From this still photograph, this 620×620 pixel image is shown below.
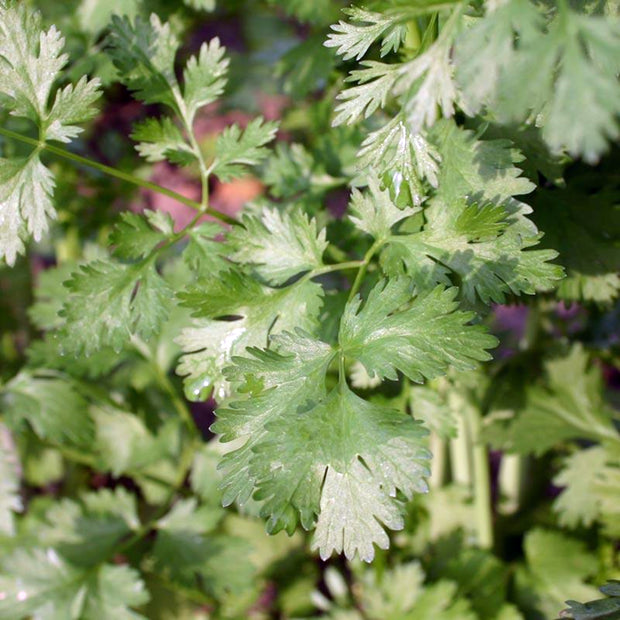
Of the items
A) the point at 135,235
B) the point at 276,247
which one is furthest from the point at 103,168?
the point at 276,247

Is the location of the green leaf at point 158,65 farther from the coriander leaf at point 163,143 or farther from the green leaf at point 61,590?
the green leaf at point 61,590

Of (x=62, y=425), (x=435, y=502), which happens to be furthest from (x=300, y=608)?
(x=62, y=425)

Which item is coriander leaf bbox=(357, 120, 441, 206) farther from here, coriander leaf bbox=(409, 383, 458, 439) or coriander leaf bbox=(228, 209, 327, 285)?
coriander leaf bbox=(409, 383, 458, 439)

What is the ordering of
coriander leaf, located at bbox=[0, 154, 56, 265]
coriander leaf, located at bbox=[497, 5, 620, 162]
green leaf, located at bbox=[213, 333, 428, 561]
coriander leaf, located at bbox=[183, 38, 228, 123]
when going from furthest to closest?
coriander leaf, located at bbox=[183, 38, 228, 123]
coriander leaf, located at bbox=[0, 154, 56, 265]
green leaf, located at bbox=[213, 333, 428, 561]
coriander leaf, located at bbox=[497, 5, 620, 162]

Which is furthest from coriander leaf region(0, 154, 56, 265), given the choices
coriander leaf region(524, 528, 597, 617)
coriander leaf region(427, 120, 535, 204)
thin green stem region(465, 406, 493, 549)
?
coriander leaf region(524, 528, 597, 617)

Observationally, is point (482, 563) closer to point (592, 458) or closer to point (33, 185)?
point (592, 458)

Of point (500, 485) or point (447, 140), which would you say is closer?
point (447, 140)
